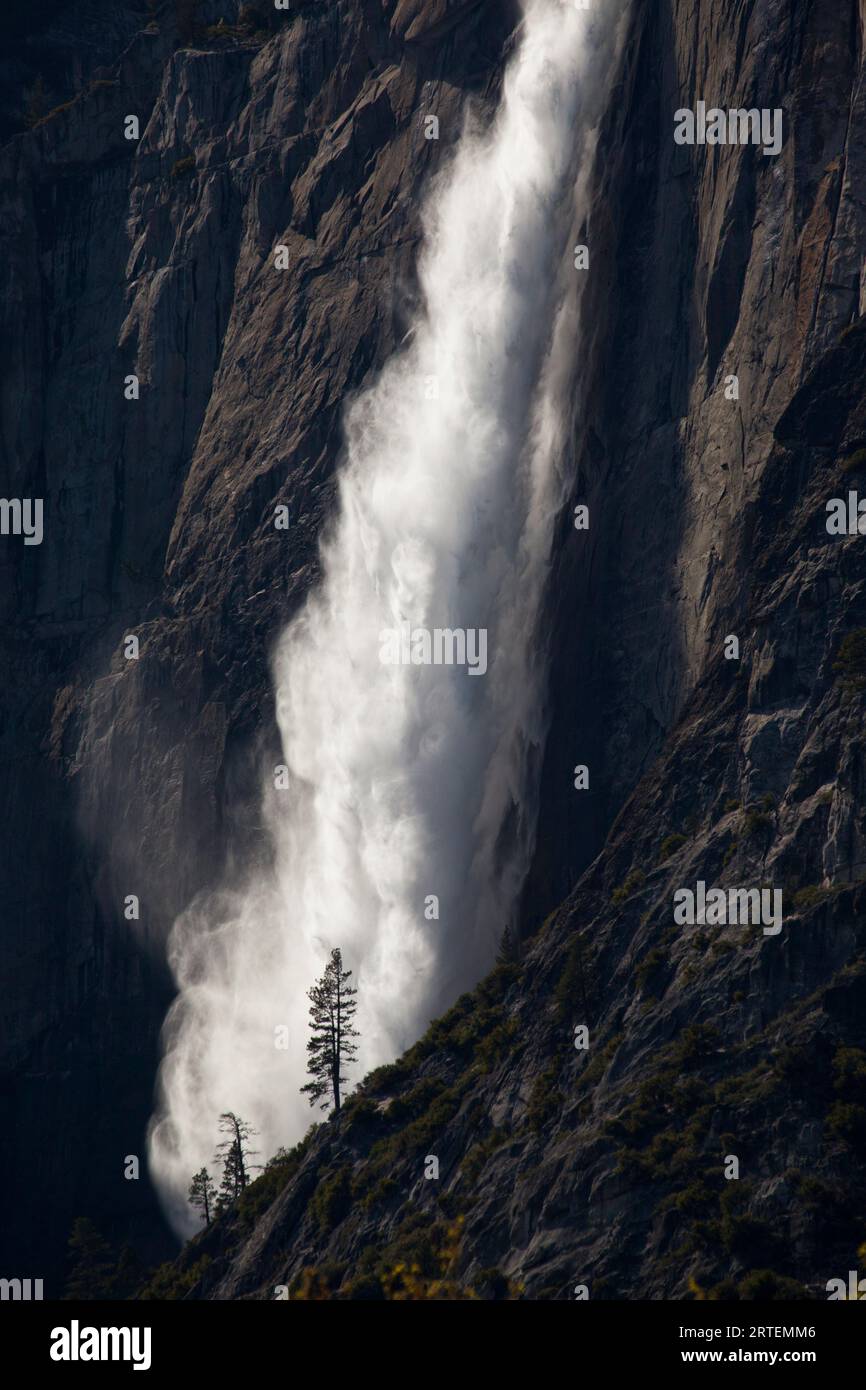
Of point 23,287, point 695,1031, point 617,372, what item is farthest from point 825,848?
point 23,287

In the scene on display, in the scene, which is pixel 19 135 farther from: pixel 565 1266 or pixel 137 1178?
pixel 565 1266

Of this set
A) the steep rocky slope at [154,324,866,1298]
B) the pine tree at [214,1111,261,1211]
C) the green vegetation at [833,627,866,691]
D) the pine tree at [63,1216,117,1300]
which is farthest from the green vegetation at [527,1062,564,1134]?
the pine tree at [63,1216,117,1300]

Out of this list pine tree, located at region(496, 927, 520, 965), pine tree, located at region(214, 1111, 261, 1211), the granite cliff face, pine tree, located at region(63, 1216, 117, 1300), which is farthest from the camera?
pine tree, located at region(63, 1216, 117, 1300)

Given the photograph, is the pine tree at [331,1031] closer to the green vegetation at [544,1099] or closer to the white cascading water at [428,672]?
the white cascading water at [428,672]

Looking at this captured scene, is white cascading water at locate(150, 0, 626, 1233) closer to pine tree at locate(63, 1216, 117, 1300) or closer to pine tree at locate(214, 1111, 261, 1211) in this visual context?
pine tree at locate(214, 1111, 261, 1211)

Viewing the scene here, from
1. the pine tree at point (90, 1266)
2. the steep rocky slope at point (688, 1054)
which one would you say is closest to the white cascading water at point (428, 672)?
the pine tree at point (90, 1266)

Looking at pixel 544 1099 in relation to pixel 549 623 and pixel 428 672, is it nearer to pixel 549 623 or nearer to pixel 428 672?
A: pixel 549 623

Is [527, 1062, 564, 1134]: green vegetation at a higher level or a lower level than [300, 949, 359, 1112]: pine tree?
lower
